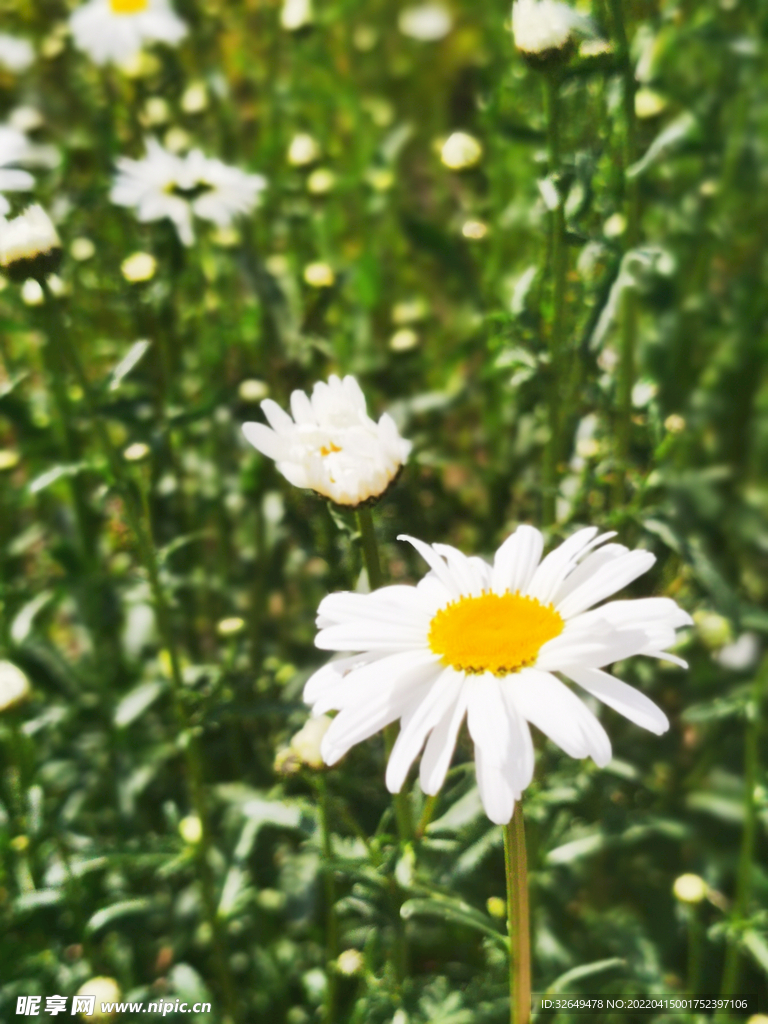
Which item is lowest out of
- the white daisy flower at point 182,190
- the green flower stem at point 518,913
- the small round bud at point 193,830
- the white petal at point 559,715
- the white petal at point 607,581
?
the green flower stem at point 518,913

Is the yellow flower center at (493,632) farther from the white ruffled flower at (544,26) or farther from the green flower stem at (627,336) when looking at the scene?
the white ruffled flower at (544,26)

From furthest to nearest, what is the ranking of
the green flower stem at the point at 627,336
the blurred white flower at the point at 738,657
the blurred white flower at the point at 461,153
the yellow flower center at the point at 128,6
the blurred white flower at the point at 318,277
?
1. the yellow flower center at the point at 128,6
2. the blurred white flower at the point at 738,657
3. the blurred white flower at the point at 318,277
4. the blurred white flower at the point at 461,153
5. the green flower stem at the point at 627,336

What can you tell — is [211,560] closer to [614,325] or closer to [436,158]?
[614,325]

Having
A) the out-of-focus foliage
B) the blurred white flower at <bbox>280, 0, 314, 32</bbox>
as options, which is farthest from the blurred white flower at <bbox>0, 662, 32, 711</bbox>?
the blurred white flower at <bbox>280, 0, 314, 32</bbox>

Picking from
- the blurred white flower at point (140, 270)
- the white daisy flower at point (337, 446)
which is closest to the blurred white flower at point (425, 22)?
the blurred white flower at point (140, 270)

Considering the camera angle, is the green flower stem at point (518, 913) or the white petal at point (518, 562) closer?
the green flower stem at point (518, 913)

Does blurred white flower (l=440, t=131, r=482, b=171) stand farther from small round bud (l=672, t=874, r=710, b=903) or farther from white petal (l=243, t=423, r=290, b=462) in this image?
small round bud (l=672, t=874, r=710, b=903)
